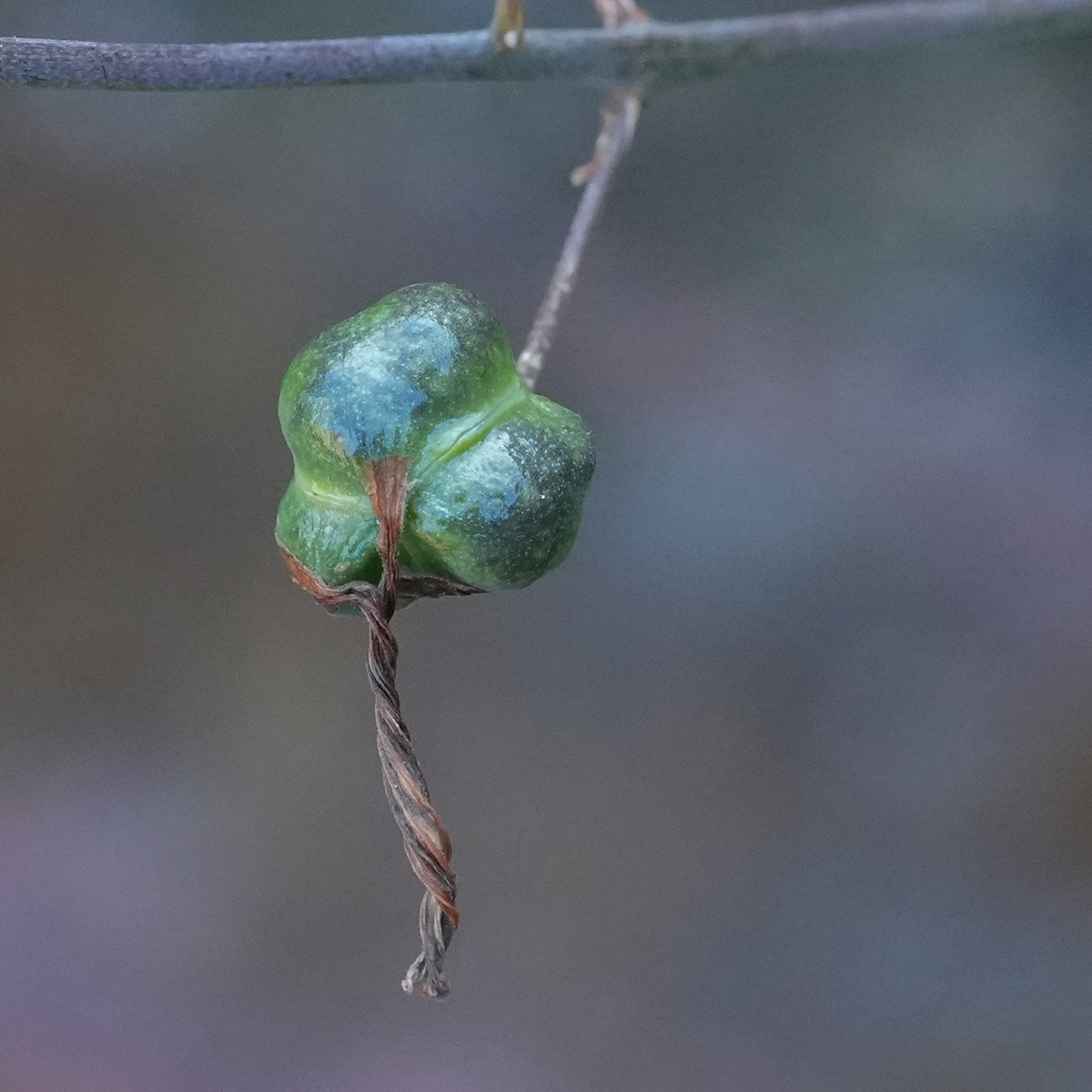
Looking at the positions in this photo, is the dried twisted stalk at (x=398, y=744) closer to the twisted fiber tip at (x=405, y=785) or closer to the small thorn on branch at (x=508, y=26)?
the twisted fiber tip at (x=405, y=785)

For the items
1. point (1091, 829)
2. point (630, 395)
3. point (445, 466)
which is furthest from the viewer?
point (630, 395)

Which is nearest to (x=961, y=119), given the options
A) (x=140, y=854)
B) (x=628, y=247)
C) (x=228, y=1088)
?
(x=628, y=247)

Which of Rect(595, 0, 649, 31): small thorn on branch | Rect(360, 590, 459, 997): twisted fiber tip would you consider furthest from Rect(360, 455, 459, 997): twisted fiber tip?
Rect(595, 0, 649, 31): small thorn on branch

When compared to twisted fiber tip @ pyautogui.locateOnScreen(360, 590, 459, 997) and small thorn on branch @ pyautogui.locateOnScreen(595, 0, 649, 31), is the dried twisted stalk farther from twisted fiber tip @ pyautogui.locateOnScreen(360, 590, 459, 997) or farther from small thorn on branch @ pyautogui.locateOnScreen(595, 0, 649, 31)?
small thorn on branch @ pyautogui.locateOnScreen(595, 0, 649, 31)

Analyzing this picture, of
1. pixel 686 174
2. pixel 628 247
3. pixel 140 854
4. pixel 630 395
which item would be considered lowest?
pixel 140 854

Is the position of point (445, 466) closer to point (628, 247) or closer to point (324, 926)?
point (628, 247)

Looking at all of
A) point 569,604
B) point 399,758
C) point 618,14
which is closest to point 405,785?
point 399,758

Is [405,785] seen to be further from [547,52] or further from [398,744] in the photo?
[547,52]
